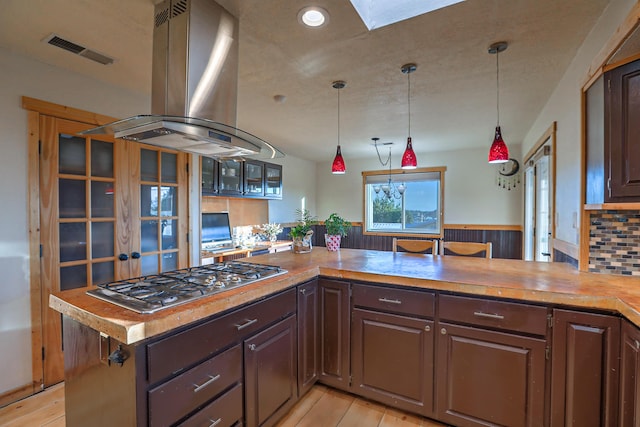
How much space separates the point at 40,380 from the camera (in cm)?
218

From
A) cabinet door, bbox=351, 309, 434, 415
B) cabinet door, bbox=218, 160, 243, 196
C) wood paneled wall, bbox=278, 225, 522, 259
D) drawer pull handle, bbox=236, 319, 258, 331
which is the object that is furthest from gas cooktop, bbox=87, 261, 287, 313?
wood paneled wall, bbox=278, 225, 522, 259

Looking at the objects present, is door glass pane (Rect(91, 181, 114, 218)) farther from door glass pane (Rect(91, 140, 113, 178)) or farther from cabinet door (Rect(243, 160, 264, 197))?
cabinet door (Rect(243, 160, 264, 197))

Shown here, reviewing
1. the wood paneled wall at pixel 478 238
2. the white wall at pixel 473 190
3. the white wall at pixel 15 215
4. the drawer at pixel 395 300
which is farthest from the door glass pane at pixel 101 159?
the white wall at pixel 473 190

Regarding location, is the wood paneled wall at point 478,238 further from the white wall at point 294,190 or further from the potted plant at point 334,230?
the potted plant at point 334,230

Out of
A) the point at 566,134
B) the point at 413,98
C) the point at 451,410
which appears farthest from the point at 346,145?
the point at 451,410

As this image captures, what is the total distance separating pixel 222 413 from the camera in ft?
4.61

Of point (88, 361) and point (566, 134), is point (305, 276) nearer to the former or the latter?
point (88, 361)

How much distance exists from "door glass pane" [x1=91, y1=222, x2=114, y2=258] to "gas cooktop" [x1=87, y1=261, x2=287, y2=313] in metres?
1.16

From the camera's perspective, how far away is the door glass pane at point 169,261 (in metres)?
2.92

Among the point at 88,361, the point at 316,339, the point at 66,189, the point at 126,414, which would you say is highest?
the point at 66,189

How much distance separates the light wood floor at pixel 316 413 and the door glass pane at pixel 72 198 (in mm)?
1279

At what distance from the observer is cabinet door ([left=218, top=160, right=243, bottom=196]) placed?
4.00 m

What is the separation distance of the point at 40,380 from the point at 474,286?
2.97 metres

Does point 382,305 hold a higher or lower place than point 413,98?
lower
